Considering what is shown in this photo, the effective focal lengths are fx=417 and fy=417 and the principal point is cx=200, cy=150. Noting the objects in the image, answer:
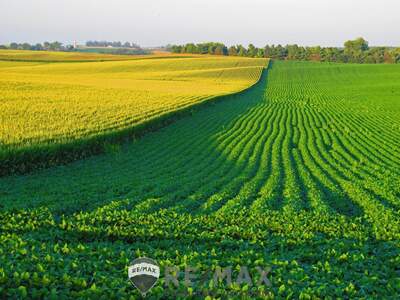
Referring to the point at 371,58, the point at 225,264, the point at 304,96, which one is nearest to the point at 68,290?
the point at 225,264

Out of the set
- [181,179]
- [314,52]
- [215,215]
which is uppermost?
[314,52]

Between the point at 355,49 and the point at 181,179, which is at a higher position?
the point at 355,49

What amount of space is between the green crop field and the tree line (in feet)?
467

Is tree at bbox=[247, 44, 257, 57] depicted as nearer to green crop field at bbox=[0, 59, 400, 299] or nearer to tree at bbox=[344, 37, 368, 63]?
tree at bbox=[344, 37, 368, 63]

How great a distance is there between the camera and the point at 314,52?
165 metres

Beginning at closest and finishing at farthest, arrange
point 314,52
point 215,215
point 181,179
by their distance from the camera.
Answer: point 215,215 < point 181,179 < point 314,52

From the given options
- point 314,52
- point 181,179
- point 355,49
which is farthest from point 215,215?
point 355,49

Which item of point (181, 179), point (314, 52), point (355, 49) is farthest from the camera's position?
point (355, 49)

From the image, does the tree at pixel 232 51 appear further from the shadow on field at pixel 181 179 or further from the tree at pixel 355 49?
the shadow on field at pixel 181 179

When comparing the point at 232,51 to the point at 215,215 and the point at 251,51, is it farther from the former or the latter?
the point at 215,215

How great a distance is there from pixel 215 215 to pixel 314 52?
16414 cm

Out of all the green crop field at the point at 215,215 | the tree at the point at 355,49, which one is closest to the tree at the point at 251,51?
the tree at the point at 355,49

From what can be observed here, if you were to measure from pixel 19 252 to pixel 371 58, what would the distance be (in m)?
169

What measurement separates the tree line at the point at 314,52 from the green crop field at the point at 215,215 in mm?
142269
